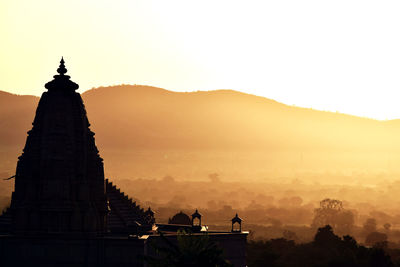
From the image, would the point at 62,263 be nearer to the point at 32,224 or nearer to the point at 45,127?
the point at 32,224

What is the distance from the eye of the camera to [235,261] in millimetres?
77812

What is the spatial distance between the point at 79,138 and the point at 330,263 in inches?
2283

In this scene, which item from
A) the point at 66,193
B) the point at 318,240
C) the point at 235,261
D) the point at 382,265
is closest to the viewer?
the point at 66,193

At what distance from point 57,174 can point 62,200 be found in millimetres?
2147

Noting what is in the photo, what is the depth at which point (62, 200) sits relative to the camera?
68938 mm

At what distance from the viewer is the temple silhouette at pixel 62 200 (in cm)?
6906

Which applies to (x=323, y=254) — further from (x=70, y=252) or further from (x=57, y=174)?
(x=57, y=174)


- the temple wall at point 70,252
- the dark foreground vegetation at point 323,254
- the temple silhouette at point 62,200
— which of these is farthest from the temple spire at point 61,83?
the dark foreground vegetation at point 323,254

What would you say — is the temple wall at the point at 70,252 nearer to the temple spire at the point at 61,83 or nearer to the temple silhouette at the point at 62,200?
A: the temple silhouette at the point at 62,200

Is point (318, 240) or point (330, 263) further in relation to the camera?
point (318, 240)

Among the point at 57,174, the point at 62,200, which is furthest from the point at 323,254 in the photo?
the point at 57,174

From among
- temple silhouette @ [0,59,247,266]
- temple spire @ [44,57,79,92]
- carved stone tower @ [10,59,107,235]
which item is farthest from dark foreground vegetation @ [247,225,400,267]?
temple spire @ [44,57,79,92]

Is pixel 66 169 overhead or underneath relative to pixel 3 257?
overhead

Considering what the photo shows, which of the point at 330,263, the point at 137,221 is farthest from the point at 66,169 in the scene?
the point at 330,263
